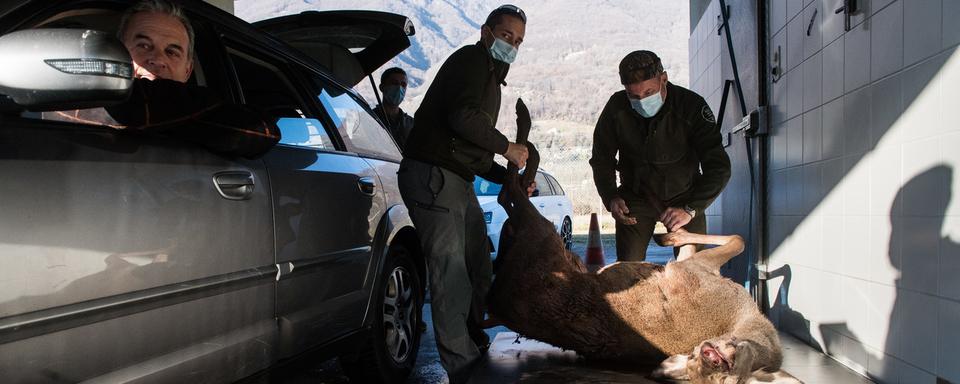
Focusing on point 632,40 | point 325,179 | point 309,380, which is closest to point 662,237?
point 325,179

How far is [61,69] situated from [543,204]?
10.6 meters

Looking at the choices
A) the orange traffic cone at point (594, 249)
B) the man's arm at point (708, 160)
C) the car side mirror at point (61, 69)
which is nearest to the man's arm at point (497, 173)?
the man's arm at point (708, 160)

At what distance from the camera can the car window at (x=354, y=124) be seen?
403 cm

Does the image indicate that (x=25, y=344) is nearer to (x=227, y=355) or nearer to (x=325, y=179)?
(x=227, y=355)

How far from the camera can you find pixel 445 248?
12.1 feet

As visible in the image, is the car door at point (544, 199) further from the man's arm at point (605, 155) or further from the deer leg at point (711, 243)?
the deer leg at point (711, 243)

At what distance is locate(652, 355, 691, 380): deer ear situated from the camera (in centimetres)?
341

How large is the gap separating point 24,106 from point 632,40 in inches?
3909

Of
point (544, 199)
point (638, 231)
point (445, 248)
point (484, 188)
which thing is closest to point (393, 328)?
point (445, 248)

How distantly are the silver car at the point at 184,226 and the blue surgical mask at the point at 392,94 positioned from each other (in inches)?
128

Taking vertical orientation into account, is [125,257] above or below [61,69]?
below

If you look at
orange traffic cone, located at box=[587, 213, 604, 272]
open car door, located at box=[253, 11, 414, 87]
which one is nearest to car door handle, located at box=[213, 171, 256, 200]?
open car door, located at box=[253, 11, 414, 87]

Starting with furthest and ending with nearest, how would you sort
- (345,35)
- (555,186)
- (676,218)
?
(555,186), (345,35), (676,218)

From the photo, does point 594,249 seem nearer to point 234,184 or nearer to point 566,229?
point 566,229
